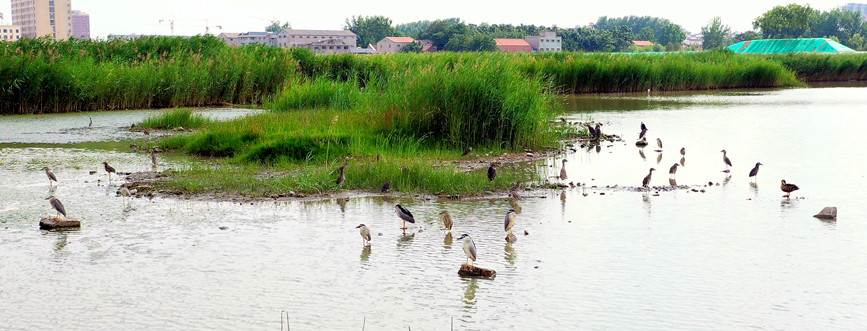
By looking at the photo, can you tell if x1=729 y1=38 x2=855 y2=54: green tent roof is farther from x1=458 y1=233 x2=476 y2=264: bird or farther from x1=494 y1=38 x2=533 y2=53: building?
x1=458 y1=233 x2=476 y2=264: bird

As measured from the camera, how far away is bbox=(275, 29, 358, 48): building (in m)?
149

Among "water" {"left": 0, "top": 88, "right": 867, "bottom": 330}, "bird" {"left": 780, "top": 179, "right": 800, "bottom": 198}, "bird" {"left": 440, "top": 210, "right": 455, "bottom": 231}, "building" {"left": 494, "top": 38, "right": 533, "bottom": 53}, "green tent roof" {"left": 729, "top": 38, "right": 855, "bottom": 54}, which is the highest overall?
"green tent roof" {"left": 729, "top": 38, "right": 855, "bottom": 54}

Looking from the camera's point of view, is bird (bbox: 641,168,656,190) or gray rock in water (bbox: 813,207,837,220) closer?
gray rock in water (bbox: 813,207,837,220)

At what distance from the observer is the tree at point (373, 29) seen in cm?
14700

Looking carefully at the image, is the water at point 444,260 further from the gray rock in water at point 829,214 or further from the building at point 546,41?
the building at point 546,41

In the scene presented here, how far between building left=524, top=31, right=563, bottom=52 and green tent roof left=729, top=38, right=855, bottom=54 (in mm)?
32000

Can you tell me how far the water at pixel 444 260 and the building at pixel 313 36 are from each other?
13311 centimetres

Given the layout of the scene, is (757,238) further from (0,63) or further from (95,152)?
(0,63)

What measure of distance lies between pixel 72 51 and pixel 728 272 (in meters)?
23.6

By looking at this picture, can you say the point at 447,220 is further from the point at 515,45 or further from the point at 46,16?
the point at 46,16

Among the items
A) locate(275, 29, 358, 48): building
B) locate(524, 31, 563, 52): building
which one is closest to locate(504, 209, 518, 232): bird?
locate(524, 31, 563, 52): building

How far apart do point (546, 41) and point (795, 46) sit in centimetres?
4100

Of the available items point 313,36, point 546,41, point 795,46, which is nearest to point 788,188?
point 795,46

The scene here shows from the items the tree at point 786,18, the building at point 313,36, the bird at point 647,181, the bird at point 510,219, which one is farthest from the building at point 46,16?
the bird at point 510,219
